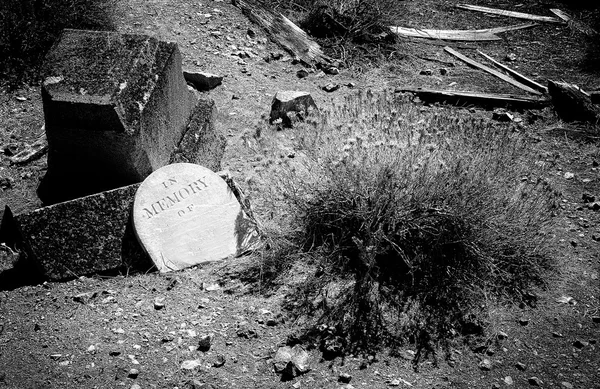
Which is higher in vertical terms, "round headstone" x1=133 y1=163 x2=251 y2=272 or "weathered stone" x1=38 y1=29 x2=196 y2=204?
"weathered stone" x1=38 y1=29 x2=196 y2=204

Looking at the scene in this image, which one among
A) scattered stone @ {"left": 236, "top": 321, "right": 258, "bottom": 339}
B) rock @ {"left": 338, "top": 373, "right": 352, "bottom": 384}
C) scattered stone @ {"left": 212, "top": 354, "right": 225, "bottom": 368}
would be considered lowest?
scattered stone @ {"left": 212, "top": 354, "right": 225, "bottom": 368}

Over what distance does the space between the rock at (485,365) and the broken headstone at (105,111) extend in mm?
2539

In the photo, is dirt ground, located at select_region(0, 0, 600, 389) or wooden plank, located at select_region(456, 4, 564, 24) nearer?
dirt ground, located at select_region(0, 0, 600, 389)

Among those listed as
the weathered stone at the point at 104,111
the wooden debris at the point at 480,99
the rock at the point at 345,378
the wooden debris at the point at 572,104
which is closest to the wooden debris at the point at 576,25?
the wooden debris at the point at 572,104

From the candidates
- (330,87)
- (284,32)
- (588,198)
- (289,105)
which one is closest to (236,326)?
(289,105)

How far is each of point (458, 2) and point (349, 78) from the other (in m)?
2.62

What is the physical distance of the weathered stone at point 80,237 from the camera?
4188 millimetres

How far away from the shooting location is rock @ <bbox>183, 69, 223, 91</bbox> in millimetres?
6312

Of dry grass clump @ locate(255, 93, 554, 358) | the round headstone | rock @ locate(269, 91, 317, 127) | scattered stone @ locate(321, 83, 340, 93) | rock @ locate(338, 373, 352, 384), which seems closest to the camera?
rock @ locate(338, 373, 352, 384)

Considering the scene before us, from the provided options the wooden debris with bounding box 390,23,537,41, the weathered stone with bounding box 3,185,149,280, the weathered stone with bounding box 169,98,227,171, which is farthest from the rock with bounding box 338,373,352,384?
the wooden debris with bounding box 390,23,537,41

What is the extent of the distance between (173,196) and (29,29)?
2894 mm

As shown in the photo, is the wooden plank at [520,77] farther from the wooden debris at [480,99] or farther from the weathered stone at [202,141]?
the weathered stone at [202,141]

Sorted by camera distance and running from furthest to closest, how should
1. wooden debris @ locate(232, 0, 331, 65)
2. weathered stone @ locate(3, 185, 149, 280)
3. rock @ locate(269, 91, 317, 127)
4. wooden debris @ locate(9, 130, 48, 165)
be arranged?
Answer: wooden debris @ locate(232, 0, 331, 65) → rock @ locate(269, 91, 317, 127) → wooden debris @ locate(9, 130, 48, 165) → weathered stone @ locate(3, 185, 149, 280)

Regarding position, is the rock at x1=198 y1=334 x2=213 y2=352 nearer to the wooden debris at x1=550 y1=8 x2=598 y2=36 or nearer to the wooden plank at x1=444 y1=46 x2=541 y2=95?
the wooden plank at x1=444 y1=46 x2=541 y2=95
